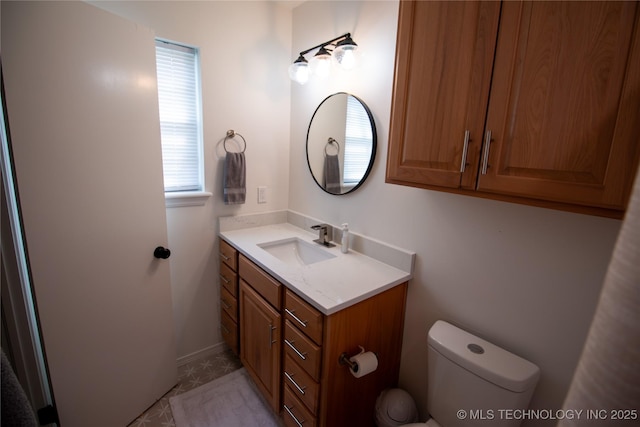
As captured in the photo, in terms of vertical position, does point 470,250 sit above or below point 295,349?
above

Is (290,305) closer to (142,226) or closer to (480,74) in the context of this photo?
(142,226)

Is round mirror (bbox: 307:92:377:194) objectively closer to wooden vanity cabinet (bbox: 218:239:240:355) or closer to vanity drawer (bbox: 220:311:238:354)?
wooden vanity cabinet (bbox: 218:239:240:355)

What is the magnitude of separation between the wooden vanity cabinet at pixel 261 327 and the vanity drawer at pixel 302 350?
0.07 meters

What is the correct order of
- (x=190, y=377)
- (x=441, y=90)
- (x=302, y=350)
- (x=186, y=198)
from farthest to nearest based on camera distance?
(x=190, y=377), (x=186, y=198), (x=302, y=350), (x=441, y=90)

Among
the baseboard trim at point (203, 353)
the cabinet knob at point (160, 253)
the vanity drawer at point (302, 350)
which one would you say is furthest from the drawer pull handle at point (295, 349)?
the baseboard trim at point (203, 353)

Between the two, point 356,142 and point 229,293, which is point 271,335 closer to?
point 229,293

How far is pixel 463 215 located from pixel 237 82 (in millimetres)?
1621

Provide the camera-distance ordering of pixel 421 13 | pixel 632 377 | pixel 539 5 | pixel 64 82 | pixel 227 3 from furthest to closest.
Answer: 1. pixel 227 3
2. pixel 64 82
3. pixel 421 13
4. pixel 539 5
5. pixel 632 377

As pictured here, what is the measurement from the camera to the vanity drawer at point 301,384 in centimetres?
129

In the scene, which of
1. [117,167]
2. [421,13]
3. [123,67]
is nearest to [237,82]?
[123,67]

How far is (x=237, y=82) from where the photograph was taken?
1.98m

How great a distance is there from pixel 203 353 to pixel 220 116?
169 centimetres

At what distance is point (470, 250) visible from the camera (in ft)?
4.18

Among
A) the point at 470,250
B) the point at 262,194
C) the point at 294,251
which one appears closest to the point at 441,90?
the point at 470,250
